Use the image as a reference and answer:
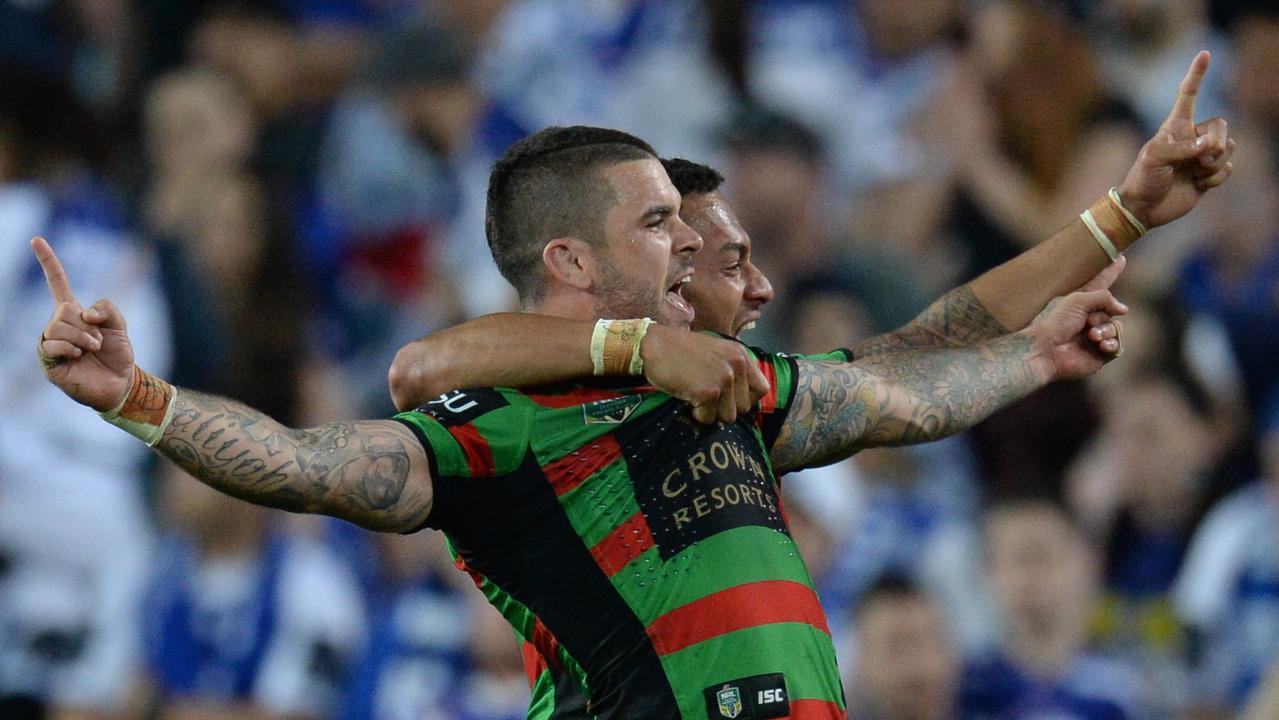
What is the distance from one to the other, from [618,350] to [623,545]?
1.46ft

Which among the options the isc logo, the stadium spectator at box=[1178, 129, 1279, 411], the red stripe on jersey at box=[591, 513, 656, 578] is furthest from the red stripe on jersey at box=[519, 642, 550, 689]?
→ the stadium spectator at box=[1178, 129, 1279, 411]

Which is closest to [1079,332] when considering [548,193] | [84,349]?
[548,193]

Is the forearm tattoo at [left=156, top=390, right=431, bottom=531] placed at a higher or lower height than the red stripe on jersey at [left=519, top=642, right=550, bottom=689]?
higher

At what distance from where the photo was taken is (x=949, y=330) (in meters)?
4.56

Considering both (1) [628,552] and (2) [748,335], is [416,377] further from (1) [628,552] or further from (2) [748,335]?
(2) [748,335]

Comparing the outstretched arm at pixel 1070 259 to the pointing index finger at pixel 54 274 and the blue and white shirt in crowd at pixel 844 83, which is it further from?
the blue and white shirt in crowd at pixel 844 83

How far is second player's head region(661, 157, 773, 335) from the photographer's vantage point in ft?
15.3

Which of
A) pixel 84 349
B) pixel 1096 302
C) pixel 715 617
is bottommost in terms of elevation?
pixel 715 617

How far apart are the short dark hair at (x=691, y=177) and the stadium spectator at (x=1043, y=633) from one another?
4080 millimetres

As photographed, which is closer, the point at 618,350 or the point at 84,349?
the point at 84,349

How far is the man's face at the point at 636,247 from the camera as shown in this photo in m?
4.16

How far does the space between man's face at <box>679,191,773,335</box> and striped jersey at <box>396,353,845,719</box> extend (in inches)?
30.4

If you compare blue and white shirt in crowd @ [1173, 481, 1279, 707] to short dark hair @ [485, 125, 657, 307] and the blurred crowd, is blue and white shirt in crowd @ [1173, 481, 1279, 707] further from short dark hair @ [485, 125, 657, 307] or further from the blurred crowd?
short dark hair @ [485, 125, 657, 307]

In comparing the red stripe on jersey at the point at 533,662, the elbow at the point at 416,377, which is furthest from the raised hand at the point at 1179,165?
the red stripe on jersey at the point at 533,662
